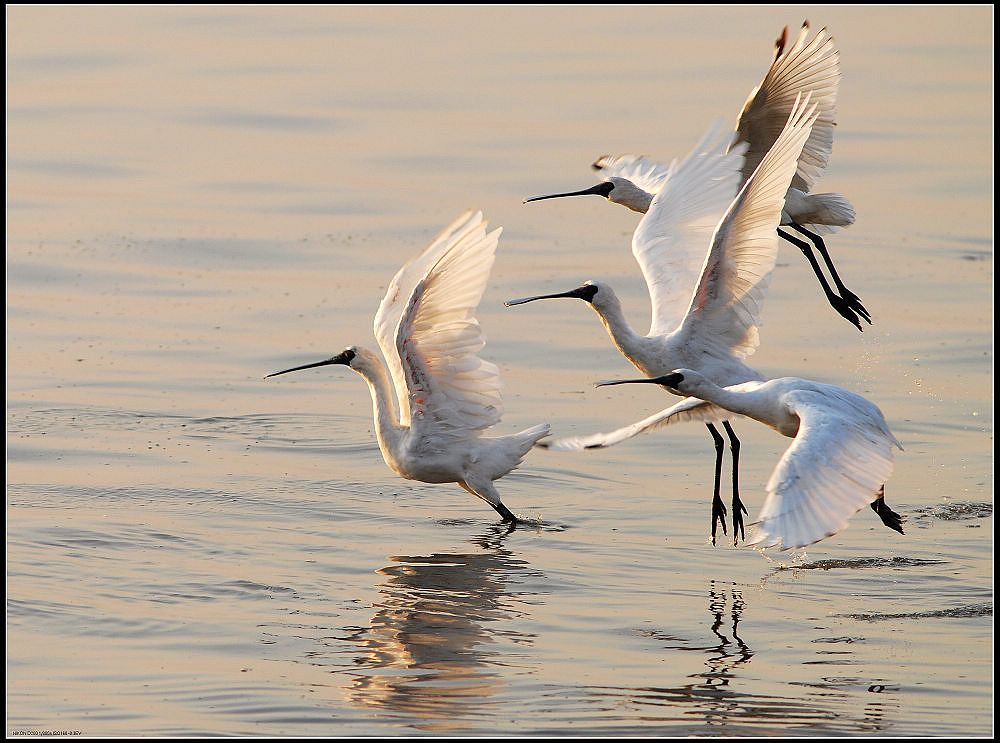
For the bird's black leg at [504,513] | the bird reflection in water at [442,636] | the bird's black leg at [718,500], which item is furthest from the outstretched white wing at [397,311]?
the bird's black leg at [718,500]

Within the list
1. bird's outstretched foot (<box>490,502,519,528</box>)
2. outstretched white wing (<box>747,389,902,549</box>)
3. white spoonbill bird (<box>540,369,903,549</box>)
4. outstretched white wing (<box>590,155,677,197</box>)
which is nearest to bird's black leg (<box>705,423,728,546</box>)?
white spoonbill bird (<box>540,369,903,549</box>)

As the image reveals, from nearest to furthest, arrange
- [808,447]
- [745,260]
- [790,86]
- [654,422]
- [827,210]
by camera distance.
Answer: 1. [808,447]
2. [654,422]
3. [745,260]
4. [790,86]
5. [827,210]

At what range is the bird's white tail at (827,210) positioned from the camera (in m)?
13.3

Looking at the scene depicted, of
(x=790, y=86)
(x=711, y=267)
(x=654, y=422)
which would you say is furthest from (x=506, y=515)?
(x=790, y=86)

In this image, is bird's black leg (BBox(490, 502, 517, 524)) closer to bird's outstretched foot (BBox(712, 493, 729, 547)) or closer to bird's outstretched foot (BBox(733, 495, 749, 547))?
bird's outstretched foot (BBox(712, 493, 729, 547))

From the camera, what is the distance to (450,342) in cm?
1145

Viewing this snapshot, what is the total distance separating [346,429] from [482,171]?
7932 millimetres

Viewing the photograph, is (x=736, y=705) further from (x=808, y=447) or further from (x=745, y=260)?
(x=745, y=260)

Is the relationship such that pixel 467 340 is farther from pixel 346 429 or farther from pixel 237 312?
pixel 237 312

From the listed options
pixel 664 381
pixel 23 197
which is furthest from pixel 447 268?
pixel 23 197

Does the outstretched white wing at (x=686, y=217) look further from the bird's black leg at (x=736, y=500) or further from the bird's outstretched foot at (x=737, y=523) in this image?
the bird's outstretched foot at (x=737, y=523)

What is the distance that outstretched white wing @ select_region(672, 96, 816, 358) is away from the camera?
10.5 m

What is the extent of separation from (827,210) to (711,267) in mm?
2685

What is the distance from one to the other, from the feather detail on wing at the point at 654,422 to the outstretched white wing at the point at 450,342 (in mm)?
1060
